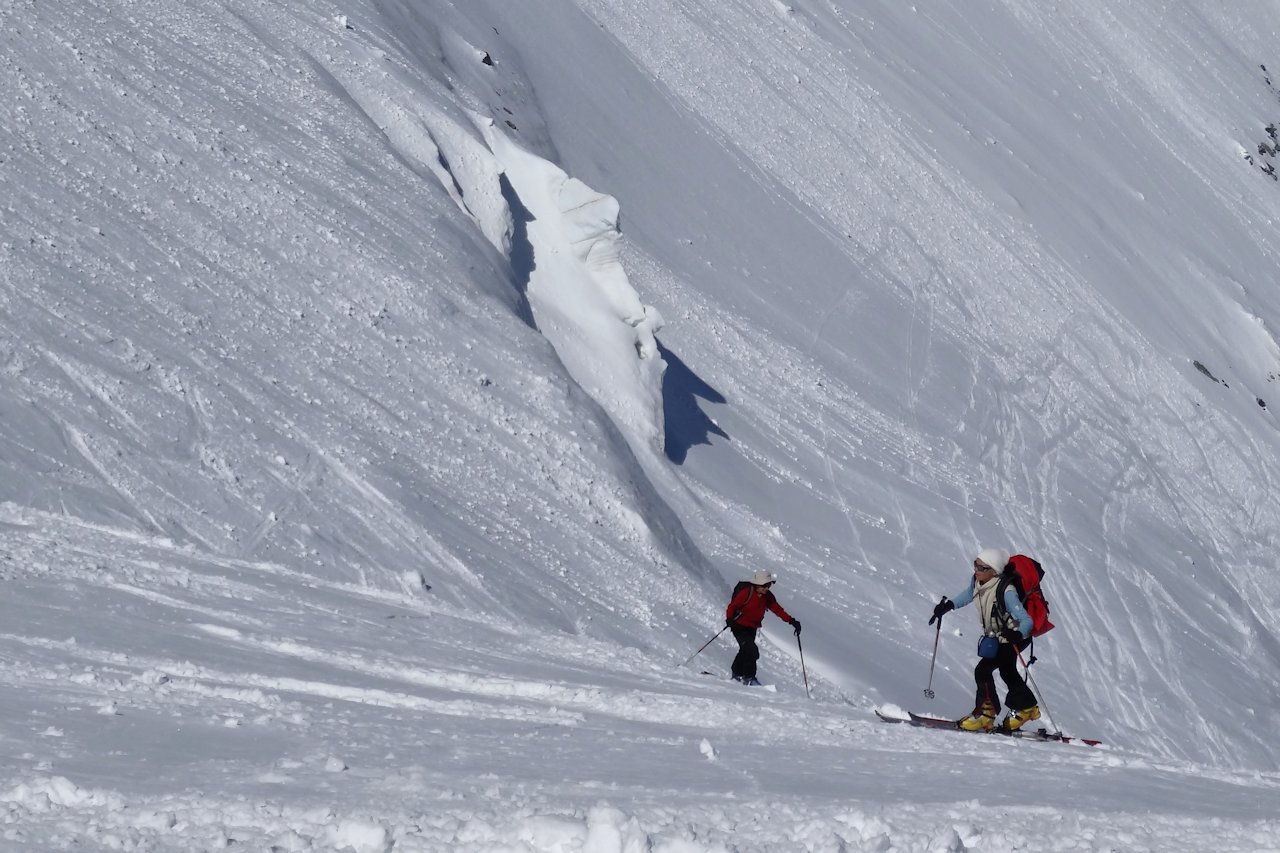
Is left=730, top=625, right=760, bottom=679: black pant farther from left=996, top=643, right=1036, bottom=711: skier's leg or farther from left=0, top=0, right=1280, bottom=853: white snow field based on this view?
left=996, top=643, right=1036, bottom=711: skier's leg

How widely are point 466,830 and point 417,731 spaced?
6.27ft

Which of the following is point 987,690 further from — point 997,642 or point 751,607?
point 751,607

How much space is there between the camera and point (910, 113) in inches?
1395

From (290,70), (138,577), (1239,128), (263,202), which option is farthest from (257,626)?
(1239,128)

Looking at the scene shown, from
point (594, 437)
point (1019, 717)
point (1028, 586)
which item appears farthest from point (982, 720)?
point (594, 437)

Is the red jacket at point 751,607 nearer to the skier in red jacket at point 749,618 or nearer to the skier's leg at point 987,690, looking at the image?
the skier in red jacket at point 749,618

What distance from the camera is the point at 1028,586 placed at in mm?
9102

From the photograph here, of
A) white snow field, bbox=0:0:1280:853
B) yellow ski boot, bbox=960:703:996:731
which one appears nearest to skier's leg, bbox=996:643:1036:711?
yellow ski boot, bbox=960:703:996:731

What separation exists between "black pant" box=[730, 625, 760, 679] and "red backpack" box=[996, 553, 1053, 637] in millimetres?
3010

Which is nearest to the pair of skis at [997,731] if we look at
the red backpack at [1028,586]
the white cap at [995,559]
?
the red backpack at [1028,586]

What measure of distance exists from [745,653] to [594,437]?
5576mm

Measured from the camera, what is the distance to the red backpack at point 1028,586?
29.7 ft

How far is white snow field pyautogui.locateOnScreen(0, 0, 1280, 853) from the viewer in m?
6.26

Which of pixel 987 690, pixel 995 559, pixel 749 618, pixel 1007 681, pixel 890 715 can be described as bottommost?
pixel 749 618
